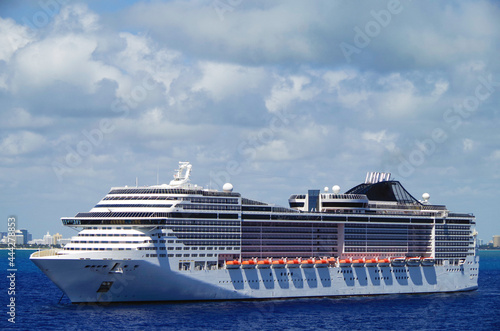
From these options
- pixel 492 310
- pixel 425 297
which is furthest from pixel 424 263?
pixel 492 310

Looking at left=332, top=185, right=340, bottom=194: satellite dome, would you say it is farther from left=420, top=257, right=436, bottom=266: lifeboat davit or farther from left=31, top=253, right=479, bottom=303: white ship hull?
left=420, top=257, right=436, bottom=266: lifeboat davit

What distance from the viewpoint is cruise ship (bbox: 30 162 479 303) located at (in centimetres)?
8300

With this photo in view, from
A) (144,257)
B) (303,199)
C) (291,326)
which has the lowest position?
(291,326)

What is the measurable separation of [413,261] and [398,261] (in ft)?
10.6

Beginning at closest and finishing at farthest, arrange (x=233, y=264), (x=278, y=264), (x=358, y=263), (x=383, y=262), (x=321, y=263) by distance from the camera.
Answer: (x=233, y=264)
(x=278, y=264)
(x=321, y=263)
(x=358, y=263)
(x=383, y=262)

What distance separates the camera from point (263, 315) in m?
80.9

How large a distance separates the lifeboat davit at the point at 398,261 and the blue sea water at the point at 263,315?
5.55m

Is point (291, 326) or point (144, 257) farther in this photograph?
point (144, 257)

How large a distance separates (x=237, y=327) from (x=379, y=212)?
128 feet

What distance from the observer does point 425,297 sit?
10438cm

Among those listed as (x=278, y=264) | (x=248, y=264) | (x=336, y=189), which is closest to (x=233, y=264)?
(x=248, y=264)

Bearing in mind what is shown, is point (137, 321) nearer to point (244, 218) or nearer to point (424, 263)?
point (244, 218)

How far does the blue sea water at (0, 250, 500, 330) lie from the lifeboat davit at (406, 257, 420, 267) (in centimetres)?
738

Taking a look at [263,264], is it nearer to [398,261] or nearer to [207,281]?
[207,281]
